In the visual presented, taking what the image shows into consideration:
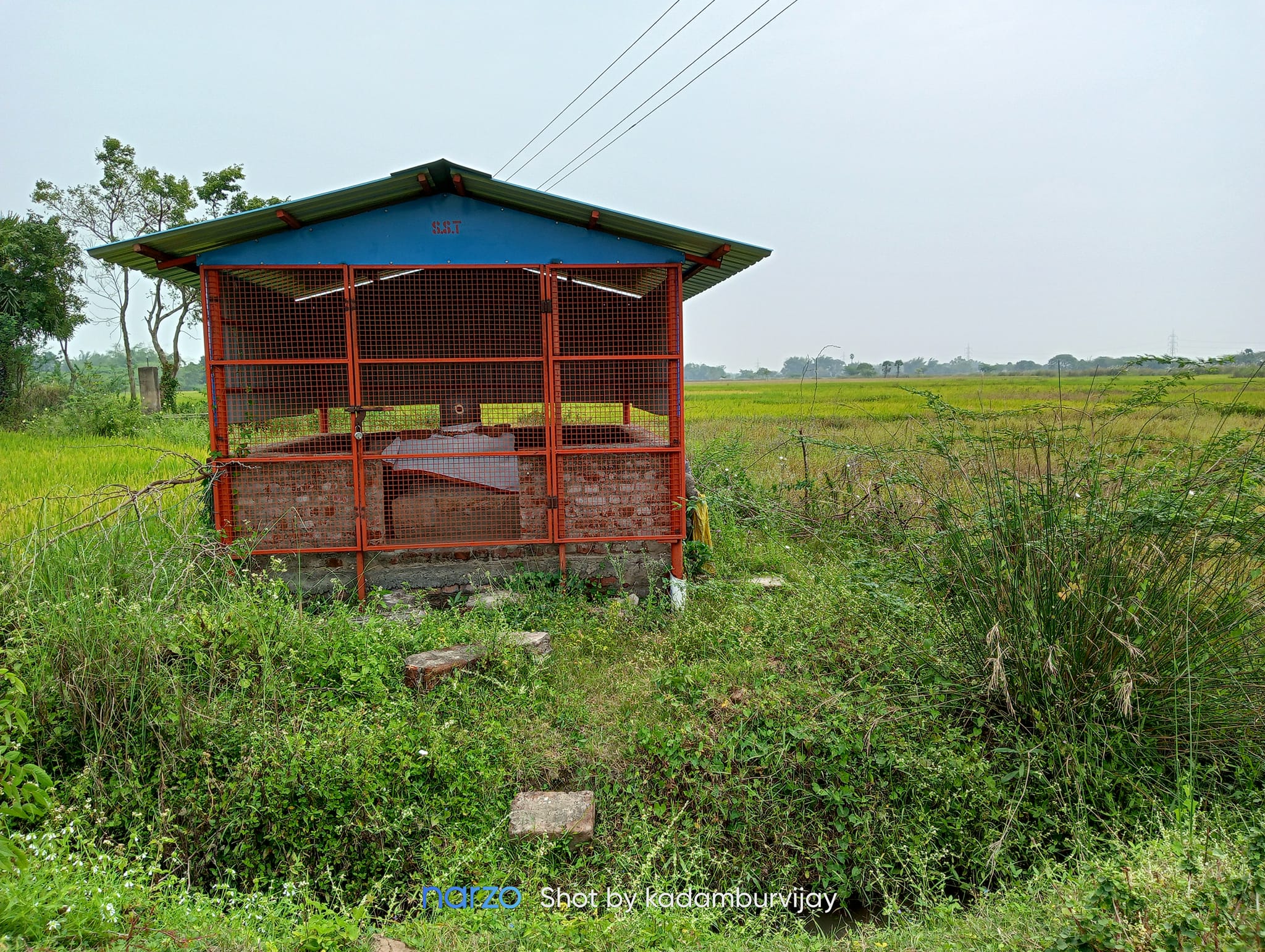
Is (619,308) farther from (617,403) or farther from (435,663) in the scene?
(435,663)

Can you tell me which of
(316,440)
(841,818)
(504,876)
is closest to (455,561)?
(316,440)

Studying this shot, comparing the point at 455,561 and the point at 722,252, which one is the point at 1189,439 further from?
the point at 455,561

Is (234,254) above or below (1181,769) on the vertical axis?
above

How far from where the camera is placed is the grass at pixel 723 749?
331 centimetres

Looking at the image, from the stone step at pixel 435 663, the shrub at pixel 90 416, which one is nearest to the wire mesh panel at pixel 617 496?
the stone step at pixel 435 663

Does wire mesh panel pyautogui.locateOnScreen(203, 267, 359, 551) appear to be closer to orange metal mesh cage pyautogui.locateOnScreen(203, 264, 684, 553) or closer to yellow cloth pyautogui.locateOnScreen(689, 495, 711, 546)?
orange metal mesh cage pyautogui.locateOnScreen(203, 264, 684, 553)

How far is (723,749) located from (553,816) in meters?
0.96

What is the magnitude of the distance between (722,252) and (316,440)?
3692 mm

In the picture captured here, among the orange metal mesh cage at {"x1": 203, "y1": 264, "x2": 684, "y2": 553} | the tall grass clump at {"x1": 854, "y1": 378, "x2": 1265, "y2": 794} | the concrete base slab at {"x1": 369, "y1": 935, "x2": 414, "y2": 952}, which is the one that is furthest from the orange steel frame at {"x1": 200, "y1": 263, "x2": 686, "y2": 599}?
the concrete base slab at {"x1": 369, "y1": 935, "x2": 414, "y2": 952}

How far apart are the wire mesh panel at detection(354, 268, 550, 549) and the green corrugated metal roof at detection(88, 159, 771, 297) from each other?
1.67ft

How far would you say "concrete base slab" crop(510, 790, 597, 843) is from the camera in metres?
3.84

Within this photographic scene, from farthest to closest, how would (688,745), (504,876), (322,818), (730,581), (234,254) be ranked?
(730,581)
(234,254)
(688,745)
(322,818)
(504,876)

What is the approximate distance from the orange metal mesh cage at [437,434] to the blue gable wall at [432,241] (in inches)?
4.3

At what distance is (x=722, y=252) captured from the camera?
640 cm
